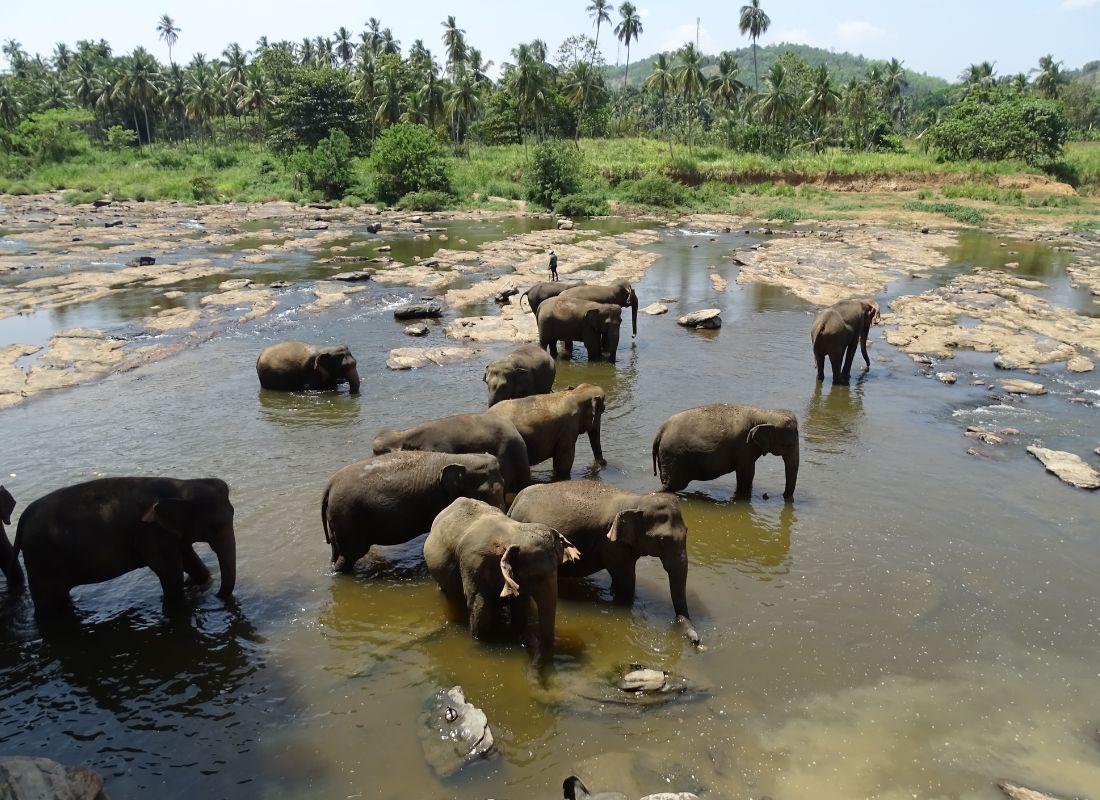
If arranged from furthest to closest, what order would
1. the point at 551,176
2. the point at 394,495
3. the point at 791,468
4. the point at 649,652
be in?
the point at 551,176, the point at 791,468, the point at 394,495, the point at 649,652

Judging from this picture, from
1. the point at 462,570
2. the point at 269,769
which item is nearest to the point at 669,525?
the point at 462,570

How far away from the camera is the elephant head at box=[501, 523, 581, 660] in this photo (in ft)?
22.5

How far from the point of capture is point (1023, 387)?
16.7m

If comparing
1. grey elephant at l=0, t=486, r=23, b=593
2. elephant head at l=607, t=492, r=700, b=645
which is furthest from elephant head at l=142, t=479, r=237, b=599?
elephant head at l=607, t=492, r=700, b=645

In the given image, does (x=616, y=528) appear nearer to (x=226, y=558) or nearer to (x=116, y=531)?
(x=226, y=558)

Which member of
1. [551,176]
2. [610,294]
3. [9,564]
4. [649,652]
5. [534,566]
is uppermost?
[551,176]

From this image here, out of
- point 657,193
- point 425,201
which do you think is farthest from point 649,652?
point 657,193

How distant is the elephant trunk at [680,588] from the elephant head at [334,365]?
400 inches

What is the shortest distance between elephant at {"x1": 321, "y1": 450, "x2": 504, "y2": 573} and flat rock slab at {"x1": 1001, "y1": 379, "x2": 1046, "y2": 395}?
13039 millimetres

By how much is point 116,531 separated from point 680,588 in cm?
585

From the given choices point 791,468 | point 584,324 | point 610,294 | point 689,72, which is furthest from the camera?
point 689,72

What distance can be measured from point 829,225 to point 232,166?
61.5 m

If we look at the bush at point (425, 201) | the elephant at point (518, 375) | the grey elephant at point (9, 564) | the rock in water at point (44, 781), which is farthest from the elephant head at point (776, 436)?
the bush at point (425, 201)

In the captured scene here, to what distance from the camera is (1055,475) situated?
12.3 meters
